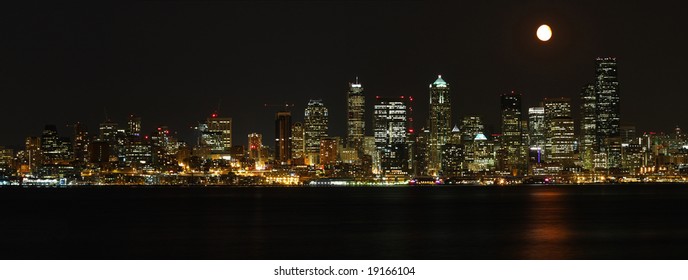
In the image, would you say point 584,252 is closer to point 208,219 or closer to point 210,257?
point 210,257

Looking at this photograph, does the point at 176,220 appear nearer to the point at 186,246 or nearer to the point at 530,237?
the point at 186,246

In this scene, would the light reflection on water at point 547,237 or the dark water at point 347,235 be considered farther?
the dark water at point 347,235

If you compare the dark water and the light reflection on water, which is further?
the dark water

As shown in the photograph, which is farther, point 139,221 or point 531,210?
point 531,210

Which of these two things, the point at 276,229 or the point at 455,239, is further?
the point at 276,229

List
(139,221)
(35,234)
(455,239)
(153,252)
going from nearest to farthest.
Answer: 1. (153,252)
2. (455,239)
3. (35,234)
4. (139,221)

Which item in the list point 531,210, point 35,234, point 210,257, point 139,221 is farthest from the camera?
point 531,210

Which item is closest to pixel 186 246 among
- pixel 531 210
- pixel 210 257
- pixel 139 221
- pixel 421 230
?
pixel 210 257

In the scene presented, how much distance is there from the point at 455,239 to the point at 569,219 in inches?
899

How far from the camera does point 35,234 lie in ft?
222

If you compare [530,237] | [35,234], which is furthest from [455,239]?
[35,234]

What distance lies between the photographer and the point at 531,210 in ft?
330

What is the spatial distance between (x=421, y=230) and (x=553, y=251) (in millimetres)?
17486

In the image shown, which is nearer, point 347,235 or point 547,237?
point 547,237
